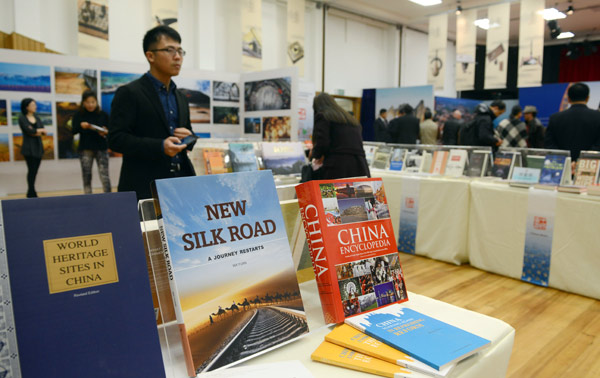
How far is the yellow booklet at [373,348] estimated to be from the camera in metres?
0.71

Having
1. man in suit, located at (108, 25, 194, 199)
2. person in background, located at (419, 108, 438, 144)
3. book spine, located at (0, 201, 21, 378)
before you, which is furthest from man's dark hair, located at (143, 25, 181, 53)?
person in background, located at (419, 108, 438, 144)

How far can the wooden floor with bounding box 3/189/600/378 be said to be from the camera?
2109 millimetres

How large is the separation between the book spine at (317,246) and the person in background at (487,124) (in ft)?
14.6

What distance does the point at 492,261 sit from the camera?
3.46m

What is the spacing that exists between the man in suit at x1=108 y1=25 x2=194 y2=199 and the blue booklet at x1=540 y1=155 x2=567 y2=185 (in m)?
2.74

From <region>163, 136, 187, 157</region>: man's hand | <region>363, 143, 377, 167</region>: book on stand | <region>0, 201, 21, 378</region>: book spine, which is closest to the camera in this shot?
<region>0, 201, 21, 378</region>: book spine

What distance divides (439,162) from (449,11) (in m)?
7.85

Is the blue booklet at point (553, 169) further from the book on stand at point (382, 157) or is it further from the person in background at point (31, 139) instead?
the person in background at point (31, 139)

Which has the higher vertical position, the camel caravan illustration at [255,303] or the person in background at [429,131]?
the person in background at [429,131]

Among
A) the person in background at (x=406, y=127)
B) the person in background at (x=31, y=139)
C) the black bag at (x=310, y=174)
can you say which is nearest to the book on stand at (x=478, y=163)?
the black bag at (x=310, y=174)

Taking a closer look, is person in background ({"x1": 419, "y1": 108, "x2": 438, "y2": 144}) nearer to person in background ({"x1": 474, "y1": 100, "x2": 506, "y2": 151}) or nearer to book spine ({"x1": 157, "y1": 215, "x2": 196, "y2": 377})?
person in background ({"x1": 474, "y1": 100, "x2": 506, "y2": 151})

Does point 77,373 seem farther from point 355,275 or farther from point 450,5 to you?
point 450,5

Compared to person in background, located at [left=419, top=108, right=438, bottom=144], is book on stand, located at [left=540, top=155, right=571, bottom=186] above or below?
below

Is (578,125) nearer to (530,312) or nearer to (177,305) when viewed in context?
(530,312)
